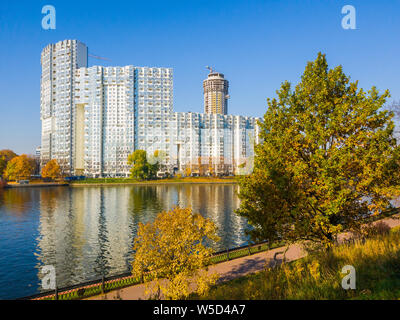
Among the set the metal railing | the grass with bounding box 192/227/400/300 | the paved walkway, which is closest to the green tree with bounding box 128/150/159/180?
the paved walkway

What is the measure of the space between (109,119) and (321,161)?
6582 inches

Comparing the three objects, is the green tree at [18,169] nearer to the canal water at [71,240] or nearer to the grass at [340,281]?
the canal water at [71,240]

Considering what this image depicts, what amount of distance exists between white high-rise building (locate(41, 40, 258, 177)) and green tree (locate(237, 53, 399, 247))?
5734 inches

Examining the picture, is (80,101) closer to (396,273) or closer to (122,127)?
(122,127)

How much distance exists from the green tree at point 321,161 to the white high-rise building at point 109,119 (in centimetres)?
14565

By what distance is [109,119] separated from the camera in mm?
166500

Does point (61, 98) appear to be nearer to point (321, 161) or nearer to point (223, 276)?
point (223, 276)

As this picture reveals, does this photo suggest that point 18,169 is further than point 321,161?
Yes

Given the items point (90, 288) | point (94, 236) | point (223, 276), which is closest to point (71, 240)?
point (94, 236)

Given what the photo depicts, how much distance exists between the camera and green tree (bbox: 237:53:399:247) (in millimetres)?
13188

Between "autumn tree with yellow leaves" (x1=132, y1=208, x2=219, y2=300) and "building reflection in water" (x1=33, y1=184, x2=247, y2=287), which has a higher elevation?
"autumn tree with yellow leaves" (x1=132, y1=208, x2=219, y2=300)

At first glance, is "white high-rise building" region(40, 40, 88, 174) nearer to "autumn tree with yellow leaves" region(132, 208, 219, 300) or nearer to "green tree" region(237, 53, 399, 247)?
"autumn tree with yellow leaves" region(132, 208, 219, 300)

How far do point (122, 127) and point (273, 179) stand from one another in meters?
161
